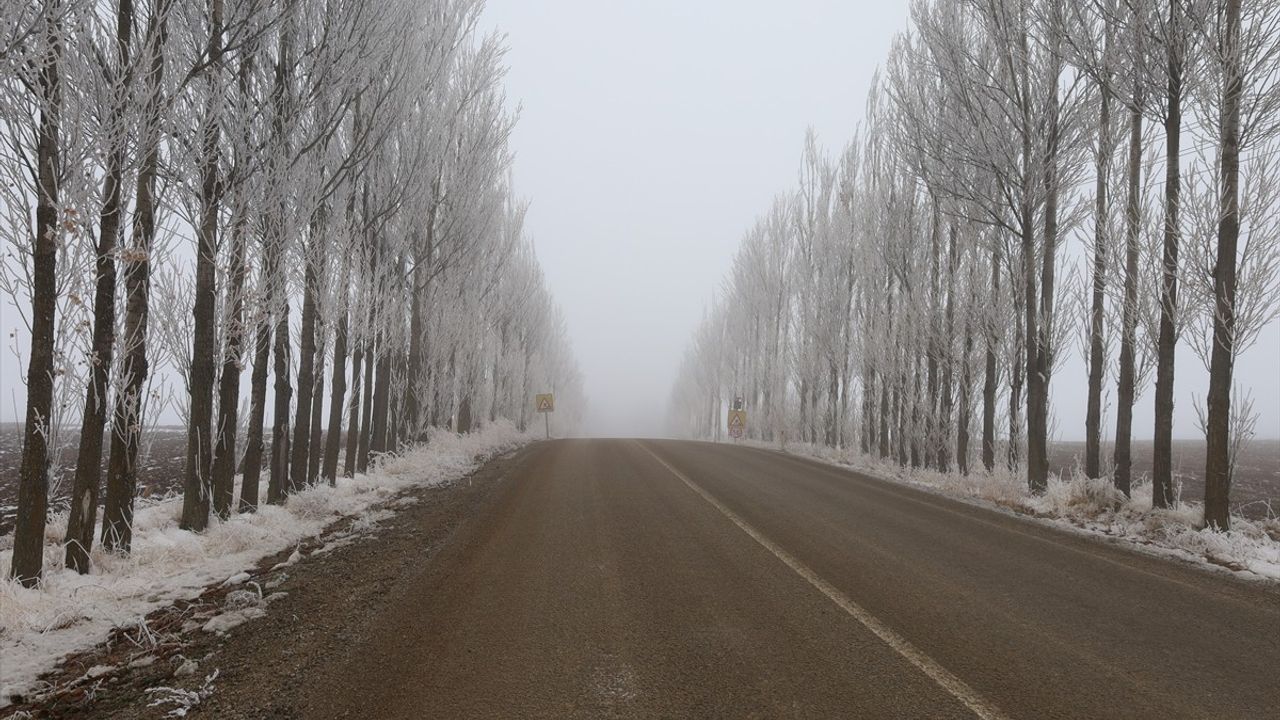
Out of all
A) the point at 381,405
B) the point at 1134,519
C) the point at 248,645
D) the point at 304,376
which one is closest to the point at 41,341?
the point at 248,645

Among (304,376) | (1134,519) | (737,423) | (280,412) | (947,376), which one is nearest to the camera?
(1134,519)

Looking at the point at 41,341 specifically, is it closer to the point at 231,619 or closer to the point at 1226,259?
the point at 231,619

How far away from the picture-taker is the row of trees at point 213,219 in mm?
4559

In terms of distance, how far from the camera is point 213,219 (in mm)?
6375

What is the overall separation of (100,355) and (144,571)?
6.02 feet

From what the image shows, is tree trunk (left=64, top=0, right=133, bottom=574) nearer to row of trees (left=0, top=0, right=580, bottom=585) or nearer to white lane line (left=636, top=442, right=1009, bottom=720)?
row of trees (left=0, top=0, right=580, bottom=585)

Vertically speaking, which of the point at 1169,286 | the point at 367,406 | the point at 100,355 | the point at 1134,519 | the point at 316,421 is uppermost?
the point at 1169,286

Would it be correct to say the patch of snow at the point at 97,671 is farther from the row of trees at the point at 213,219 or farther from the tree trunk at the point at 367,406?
the tree trunk at the point at 367,406

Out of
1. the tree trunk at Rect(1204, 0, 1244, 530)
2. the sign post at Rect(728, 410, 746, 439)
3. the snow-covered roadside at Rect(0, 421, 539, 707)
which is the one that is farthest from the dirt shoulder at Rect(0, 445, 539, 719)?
the sign post at Rect(728, 410, 746, 439)

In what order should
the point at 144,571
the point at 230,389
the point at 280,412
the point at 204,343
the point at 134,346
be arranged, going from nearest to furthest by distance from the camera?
the point at 144,571 < the point at 134,346 < the point at 204,343 < the point at 230,389 < the point at 280,412

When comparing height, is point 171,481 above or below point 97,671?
below

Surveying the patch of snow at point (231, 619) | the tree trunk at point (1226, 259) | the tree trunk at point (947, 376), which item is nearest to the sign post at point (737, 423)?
the tree trunk at point (947, 376)

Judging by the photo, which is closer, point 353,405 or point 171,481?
point 353,405

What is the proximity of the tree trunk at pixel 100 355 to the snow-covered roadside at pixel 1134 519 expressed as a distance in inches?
393
